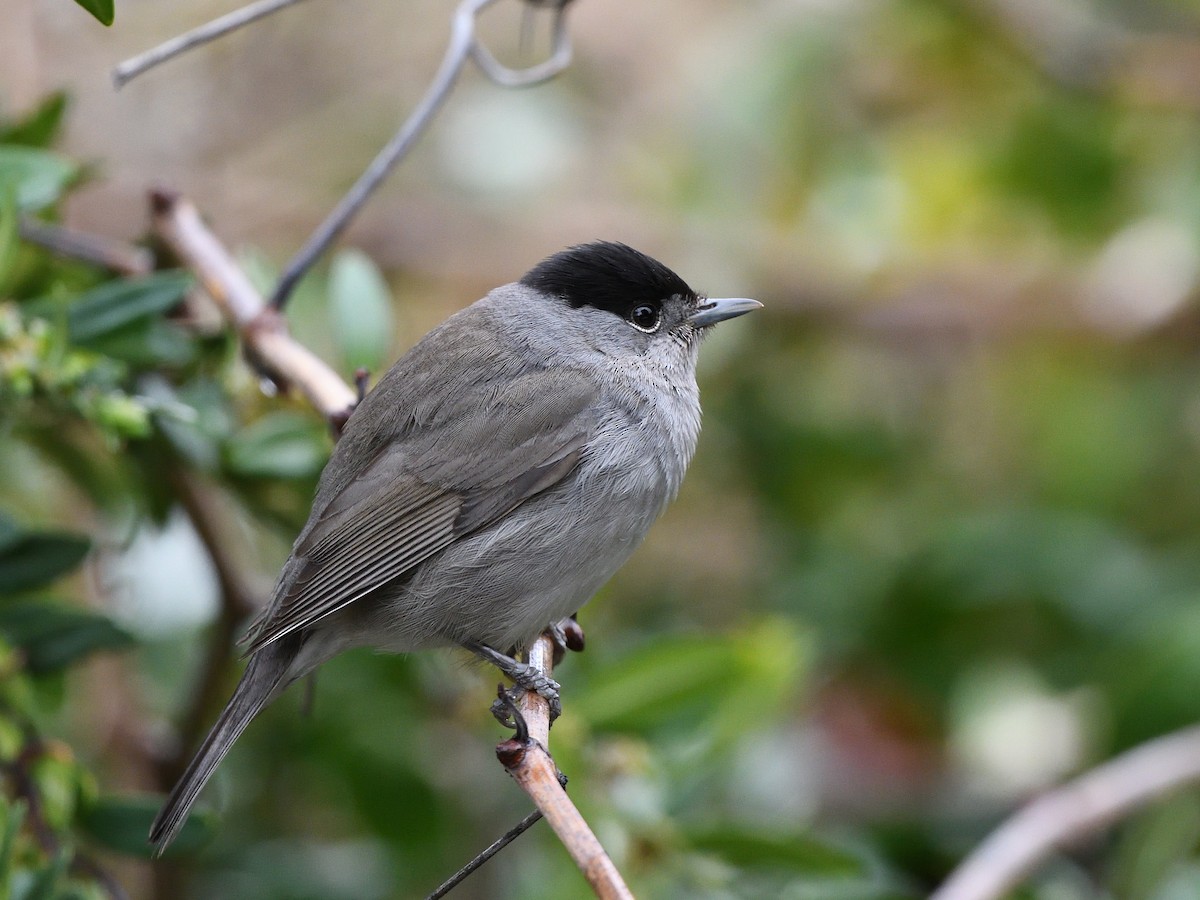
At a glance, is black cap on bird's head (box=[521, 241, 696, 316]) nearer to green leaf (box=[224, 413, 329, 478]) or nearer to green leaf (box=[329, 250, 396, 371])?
green leaf (box=[329, 250, 396, 371])

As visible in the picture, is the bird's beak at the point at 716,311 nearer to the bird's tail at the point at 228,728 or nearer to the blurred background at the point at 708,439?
the blurred background at the point at 708,439

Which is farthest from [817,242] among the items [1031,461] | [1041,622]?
[1041,622]

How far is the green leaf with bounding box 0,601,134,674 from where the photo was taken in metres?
2.58

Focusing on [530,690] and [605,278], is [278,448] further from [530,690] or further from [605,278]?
[605,278]

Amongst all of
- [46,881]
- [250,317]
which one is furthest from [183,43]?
[46,881]

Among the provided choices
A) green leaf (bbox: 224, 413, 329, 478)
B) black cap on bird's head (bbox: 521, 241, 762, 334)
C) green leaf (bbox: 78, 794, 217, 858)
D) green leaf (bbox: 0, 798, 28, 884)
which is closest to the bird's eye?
black cap on bird's head (bbox: 521, 241, 762, 334)

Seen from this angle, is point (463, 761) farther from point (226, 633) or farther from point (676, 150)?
point (676, 150)

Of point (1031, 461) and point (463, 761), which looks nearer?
point (463, 761)

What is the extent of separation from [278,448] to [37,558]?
52cm

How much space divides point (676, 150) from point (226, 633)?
2752mm

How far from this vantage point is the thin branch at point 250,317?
2627mm

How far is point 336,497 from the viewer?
2.88 m

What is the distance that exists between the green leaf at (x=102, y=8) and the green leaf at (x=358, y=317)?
1.35 meters

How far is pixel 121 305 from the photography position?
2.62m
